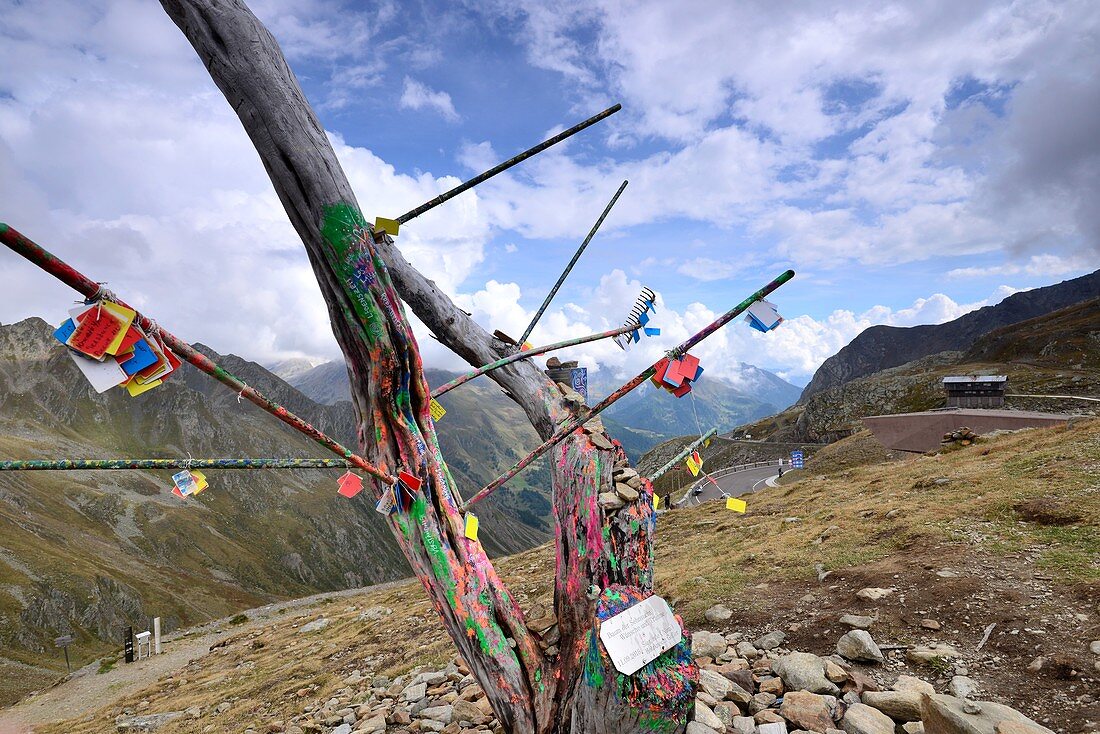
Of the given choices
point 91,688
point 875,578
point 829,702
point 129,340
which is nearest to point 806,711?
point 829,702

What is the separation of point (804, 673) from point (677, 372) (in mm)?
4830

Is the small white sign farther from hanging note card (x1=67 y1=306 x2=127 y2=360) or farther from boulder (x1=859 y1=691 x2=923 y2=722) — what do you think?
hanging note card (x1=67 y1=306 x2=127 y2=360)

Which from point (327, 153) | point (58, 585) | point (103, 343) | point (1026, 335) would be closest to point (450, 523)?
point (103, 343)

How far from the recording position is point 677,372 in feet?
16.6

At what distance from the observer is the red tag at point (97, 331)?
2990 millimetres

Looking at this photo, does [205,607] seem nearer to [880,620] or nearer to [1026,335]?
[880,620]

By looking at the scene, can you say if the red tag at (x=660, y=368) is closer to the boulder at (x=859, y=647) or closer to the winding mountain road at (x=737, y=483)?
the boulder at (x=859, y=647)

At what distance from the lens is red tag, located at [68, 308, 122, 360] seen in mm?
2990

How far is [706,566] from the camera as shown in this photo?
13.8m

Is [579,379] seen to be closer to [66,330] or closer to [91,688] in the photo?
[66,330]

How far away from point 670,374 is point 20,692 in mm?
76151

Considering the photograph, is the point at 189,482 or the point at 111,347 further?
the point at 189,482

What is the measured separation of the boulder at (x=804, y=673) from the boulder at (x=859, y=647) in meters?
0.56

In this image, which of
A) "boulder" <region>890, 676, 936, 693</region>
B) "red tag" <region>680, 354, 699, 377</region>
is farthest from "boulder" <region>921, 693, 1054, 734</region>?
"red tag" <region>680, 354, 699, 377</region>
